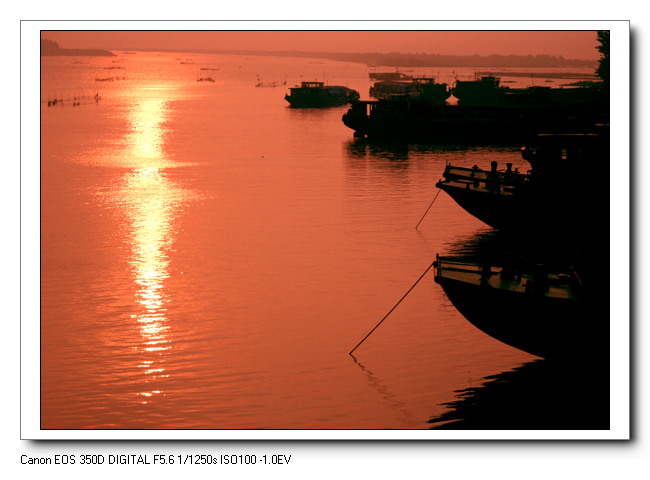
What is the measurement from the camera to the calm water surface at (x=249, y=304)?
456 inches

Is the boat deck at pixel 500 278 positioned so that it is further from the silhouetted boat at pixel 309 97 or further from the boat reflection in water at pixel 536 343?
the silhouetted boat at pixel 309 97

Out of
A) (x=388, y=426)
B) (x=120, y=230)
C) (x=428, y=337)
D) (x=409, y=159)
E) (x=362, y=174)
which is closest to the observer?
(x=388, y=426)

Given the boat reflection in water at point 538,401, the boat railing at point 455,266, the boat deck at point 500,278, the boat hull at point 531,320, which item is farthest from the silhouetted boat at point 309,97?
the boat reflection in water at point 538,401

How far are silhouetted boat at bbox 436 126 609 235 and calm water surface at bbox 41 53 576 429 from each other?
1245 mm

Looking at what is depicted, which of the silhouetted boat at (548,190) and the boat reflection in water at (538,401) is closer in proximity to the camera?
the boat reflection in water at (538,401)

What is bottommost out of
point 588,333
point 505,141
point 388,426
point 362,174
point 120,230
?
point 388,426

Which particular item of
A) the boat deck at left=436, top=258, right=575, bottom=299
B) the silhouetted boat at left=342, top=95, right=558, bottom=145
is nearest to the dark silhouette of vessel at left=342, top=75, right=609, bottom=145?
the silhouetted boat at left=342, top=95, right=558, bottom=145

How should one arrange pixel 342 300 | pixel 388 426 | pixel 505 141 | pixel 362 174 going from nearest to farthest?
pixel 388 426, pixel 342 300, pixel 362 174, pixel 505 141

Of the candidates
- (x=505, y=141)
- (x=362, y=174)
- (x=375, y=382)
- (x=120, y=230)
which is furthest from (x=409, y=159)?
(x=375, y=382)

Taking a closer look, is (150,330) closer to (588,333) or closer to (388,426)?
(388,426)

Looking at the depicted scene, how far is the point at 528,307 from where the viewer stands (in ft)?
38.4

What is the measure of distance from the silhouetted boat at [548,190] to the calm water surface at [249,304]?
1.24 meters
